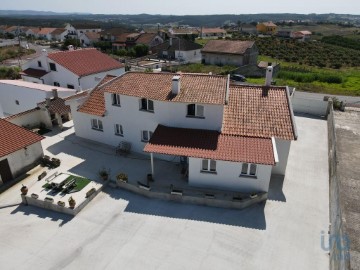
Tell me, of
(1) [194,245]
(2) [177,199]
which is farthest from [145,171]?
(1) [194,245]

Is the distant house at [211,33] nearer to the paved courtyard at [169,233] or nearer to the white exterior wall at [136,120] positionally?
the white exterior wall at [136,120]

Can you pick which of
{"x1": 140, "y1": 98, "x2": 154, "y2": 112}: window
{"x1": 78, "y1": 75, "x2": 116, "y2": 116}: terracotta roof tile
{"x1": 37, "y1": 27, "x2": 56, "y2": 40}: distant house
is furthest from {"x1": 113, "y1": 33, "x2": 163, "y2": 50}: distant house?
{"x1": 140, "y1": 98, "x2": 154, "y2": 112}: window

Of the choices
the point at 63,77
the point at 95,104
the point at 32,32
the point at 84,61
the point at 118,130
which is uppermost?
the point at 84,61

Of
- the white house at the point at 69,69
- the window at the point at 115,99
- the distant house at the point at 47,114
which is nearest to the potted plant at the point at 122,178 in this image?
the window at the point at 115,99

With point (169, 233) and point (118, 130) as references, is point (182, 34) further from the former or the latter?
point (169, 233)

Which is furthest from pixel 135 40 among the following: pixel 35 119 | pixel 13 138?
pixel 13 138

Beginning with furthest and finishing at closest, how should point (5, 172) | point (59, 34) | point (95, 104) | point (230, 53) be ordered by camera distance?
point (59, 34), point (230, 53), point (95, 104), point (5, 172)
